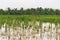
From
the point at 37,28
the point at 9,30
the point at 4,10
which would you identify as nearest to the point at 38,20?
the point at 37,28

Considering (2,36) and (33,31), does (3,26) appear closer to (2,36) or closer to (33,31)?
(2,36)

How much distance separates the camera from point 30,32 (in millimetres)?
4938

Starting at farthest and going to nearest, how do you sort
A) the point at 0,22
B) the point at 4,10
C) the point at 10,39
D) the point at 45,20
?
1. the point at 4,10
2. the point at 45,20
3. the point at 0,22
4. the point at 10,39

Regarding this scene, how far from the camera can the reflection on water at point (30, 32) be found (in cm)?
486

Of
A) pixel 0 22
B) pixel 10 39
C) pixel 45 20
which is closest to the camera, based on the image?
pixel 10 39

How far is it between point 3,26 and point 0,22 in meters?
0.18

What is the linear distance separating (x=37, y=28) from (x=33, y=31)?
120mm

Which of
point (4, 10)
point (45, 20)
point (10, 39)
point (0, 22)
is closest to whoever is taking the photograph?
point (10, 39)

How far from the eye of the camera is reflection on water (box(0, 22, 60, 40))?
4859 millimetres

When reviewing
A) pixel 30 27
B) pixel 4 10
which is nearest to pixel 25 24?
pixel 30 27

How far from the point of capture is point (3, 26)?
16.6ft

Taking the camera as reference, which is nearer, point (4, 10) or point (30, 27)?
point (30, 27)

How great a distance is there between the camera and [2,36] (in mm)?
4879

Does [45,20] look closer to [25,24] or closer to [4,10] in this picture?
[25,24]
